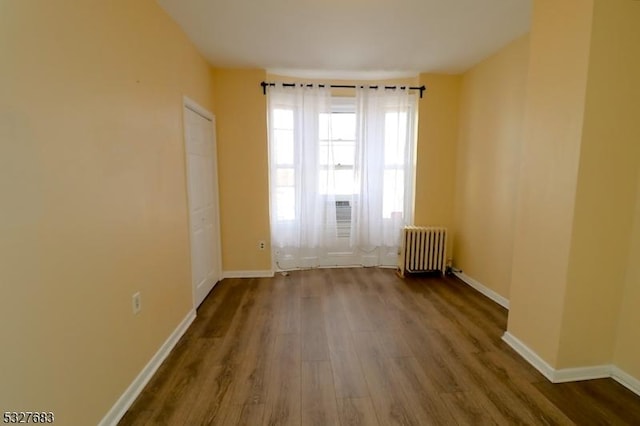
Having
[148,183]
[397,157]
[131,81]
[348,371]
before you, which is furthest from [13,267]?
[397,157]

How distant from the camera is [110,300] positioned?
5.15 ft

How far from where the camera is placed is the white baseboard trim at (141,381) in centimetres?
156

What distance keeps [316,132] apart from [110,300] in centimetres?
280

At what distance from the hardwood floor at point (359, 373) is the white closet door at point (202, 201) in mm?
416

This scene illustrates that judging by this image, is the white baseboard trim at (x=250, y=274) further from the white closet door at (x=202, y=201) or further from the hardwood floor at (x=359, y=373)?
the hardwood floor at (x=359, y=373)

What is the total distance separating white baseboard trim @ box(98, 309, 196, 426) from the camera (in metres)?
1.56

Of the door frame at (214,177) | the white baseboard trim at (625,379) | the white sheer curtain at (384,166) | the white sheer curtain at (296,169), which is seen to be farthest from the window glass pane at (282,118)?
the white baseboard trim at (625,379)

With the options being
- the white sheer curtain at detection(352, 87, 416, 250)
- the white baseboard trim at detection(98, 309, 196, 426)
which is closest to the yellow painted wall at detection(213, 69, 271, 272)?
the white sheer curtain at detection(352, 87, 416, 250)

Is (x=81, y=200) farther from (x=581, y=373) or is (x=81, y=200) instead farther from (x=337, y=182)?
(x=581, y=373)

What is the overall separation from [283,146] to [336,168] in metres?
0.75

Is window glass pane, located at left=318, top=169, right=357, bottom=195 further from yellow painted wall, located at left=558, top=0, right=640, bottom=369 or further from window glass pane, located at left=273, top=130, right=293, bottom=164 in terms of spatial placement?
yellow painted wall, located at left=558, top=0, right=640, bottom=369

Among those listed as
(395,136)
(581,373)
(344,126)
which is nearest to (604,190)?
(581,373)

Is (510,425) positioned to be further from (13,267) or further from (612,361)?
(13,267)

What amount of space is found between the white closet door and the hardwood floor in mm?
416
